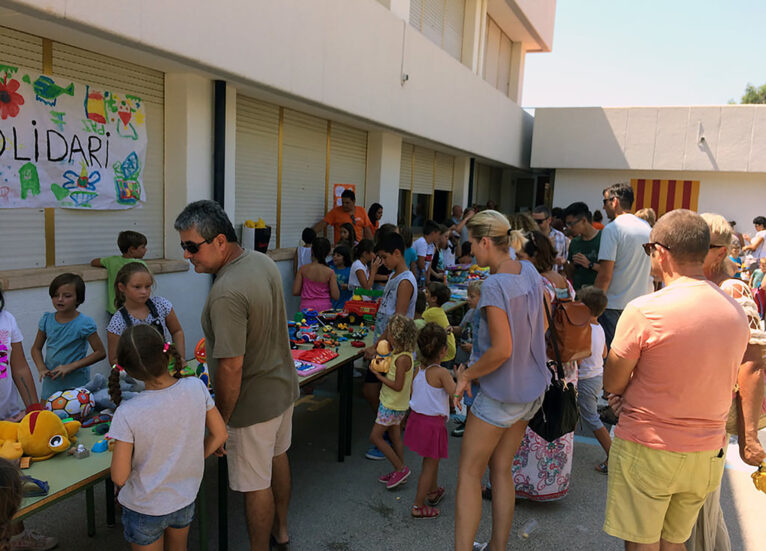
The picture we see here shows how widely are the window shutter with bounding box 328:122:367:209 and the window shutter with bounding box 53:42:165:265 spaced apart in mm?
3569

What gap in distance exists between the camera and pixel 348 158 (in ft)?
32.2

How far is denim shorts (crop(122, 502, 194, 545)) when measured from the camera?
8.04ft

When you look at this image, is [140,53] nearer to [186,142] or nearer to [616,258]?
Result: [186,142]

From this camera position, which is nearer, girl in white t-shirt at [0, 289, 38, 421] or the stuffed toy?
girl in white t-shirt at [0, 289, 38, 421]

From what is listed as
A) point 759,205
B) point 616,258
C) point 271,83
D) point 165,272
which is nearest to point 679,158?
point 759,205

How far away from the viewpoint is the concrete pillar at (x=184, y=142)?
6.11 m

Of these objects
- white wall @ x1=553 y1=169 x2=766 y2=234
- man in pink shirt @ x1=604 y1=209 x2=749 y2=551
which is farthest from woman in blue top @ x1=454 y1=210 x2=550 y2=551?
white wall @ x1=553 y1=169 x2=766 y2=234

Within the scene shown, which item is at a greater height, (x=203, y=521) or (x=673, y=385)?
(x=673, y=385)

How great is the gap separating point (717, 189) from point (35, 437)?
1727 cm

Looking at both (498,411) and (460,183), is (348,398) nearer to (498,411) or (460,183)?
(498,411)

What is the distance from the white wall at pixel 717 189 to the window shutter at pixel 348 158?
29.5ft

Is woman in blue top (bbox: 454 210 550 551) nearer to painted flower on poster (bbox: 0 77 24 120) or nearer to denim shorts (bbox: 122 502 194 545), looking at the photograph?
denim shorts (bbox: 122 502 194 545)

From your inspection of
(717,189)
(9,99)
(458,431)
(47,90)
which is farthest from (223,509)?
(717,189)

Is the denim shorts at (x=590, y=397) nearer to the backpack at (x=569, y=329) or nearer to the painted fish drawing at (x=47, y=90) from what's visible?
the backpack at (x=569, y=329)
